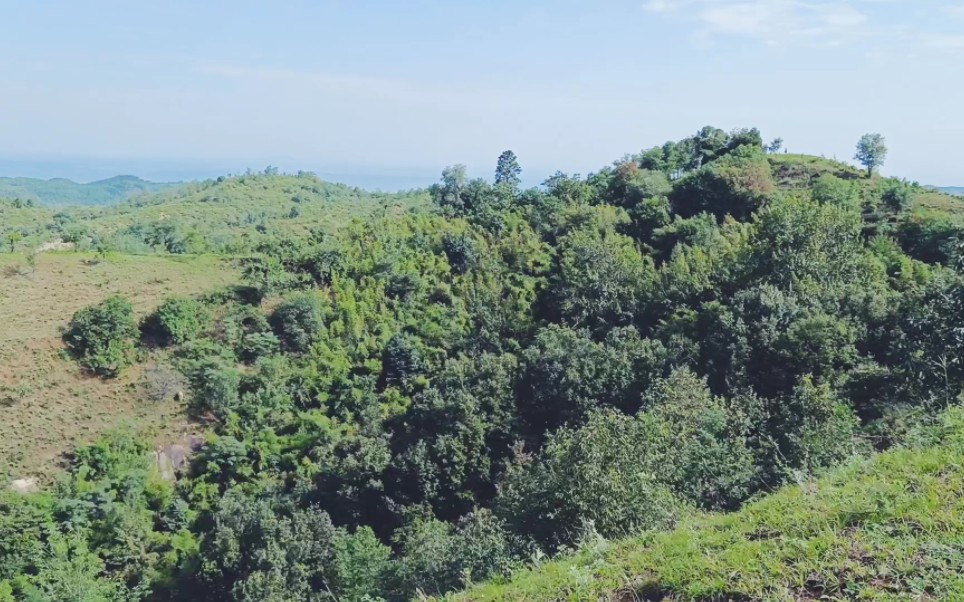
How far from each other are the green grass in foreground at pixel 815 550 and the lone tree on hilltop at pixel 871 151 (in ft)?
113

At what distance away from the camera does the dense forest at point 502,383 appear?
1284 centimetres

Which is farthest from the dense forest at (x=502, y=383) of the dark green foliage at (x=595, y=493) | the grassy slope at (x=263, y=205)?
the grassy slope at (x=263, y=205)

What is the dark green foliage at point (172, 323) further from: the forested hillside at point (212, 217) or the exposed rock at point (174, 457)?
the forested hillside at point (212, 217)

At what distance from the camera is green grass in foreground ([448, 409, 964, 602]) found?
4.31 m

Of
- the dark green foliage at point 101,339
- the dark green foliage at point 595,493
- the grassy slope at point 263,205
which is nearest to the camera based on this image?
the dark green foliage at point 595,493

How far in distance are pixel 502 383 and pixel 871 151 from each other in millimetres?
26375

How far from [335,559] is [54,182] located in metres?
206

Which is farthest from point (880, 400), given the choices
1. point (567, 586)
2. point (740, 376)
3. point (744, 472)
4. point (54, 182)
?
point (54, 182)

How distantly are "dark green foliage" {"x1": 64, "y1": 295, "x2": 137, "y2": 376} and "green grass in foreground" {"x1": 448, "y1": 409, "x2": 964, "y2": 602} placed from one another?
28352 millimetres

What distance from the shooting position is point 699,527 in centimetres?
586

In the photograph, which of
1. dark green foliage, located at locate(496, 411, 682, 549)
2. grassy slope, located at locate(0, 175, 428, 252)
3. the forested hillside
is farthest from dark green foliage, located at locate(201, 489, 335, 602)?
grassy slope, located at locate(0, 175, 428, 252)

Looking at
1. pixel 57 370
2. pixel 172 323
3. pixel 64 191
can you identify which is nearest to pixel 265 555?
pixel 172 323

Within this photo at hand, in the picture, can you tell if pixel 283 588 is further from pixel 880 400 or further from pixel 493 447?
pixel 880 400

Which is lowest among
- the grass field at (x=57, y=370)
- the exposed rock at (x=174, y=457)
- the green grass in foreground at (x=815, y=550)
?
the exposed rock at (x=174, y=457)
